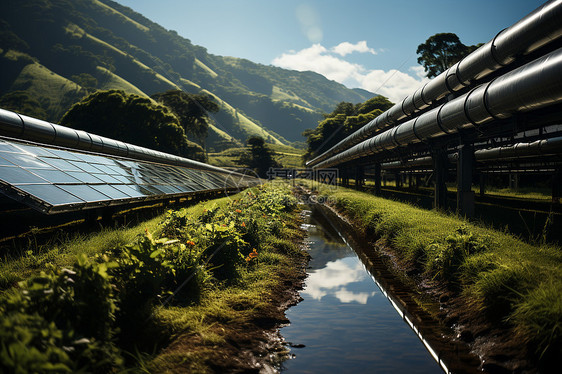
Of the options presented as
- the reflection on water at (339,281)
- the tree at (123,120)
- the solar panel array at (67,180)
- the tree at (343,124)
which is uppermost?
the tree at (343,124)

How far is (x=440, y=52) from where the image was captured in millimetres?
58406

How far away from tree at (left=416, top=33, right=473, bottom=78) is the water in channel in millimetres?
59978

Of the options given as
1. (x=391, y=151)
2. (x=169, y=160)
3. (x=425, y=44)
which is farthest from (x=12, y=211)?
(x=425, y=44)

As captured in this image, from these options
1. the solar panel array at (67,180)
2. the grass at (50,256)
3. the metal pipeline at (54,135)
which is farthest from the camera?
the metal pipeline at (54,135)

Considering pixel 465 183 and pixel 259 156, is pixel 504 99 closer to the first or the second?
pixel 465 183

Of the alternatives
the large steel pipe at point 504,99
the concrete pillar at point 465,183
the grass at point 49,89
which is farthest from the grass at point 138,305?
the grass at point 49,89

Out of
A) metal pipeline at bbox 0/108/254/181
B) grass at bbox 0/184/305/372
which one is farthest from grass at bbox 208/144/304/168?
grass at bbox 0/184/305/372

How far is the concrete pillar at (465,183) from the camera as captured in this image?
13.6 metres

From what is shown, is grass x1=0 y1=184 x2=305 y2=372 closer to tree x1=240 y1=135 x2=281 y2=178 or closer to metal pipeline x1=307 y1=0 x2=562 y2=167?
metal pipeline x1=307 y1=0 x2=562 y2=167

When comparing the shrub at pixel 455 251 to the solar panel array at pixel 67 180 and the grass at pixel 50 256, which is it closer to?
the grass at pixel 50 256

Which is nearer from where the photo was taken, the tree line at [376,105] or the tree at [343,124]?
the tree line at [376,105]

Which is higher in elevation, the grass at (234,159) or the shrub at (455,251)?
the grass at (234,159)

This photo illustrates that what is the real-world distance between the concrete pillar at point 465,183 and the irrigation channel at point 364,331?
620 cm

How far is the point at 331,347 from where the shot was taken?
5.27 m
